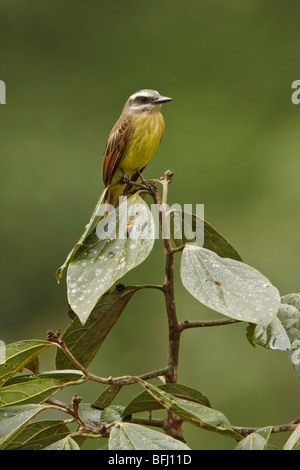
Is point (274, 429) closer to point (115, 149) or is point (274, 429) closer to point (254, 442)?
point (254, 442)

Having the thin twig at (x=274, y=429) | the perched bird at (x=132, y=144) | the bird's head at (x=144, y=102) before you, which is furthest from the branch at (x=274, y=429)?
the bird's head at (x=144, y=102)

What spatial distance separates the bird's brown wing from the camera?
2.14 meters

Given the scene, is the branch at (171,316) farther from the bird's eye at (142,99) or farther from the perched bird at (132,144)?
the bird's eye at (142,99)

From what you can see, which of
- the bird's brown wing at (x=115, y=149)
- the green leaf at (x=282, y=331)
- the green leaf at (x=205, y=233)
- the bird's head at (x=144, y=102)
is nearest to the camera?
the green leaf at (x=282, y=331)

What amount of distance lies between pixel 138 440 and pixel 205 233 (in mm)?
421

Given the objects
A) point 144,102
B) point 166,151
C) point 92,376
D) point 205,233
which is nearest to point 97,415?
point 92,376

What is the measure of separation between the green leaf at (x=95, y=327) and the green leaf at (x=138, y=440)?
0.24 metres

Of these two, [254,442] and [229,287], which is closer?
[254,442]

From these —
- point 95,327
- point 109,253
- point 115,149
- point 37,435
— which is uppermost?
point 115,149

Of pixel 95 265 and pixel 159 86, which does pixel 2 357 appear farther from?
pixel 159 86

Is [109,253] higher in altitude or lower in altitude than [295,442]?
higher

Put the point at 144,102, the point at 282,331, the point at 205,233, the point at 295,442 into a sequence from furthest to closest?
the point at 144,102 < the point at 205,233 < the point at 282,331 < the point at 295,442

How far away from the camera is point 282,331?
3.43 ft

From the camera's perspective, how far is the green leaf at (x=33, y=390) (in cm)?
92
